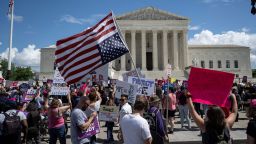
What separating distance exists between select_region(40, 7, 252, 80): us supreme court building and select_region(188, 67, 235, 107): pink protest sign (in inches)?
2431

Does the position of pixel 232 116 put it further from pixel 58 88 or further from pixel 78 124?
pixel 58 88

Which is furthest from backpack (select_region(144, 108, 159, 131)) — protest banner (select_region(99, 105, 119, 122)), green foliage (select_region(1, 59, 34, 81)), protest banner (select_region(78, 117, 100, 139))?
green foliage (select_region(1, 59, 34, 81))

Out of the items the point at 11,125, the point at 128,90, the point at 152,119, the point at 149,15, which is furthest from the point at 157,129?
the point at 149,15

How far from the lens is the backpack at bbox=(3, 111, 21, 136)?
6488 millimetres

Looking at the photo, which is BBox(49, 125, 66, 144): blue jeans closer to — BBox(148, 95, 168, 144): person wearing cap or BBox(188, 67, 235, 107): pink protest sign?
BBox(148, 95, 168, 144): person wearing cap

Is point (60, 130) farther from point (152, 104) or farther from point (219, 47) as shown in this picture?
point (219, 47)

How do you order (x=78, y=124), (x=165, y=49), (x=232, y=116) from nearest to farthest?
1. (x=232, y=116)
2. (x=78, y=124)
3. (x=165, y=49)

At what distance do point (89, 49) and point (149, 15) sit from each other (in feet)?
217

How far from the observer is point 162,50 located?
74125mm

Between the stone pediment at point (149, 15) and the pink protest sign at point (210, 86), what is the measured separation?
67498 millimetres

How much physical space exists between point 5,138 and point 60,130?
168cm

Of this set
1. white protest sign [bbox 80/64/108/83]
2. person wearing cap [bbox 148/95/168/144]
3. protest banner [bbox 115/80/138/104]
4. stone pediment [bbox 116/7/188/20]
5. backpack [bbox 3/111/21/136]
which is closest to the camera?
person wearing cap [bbox 148/95/168/144]

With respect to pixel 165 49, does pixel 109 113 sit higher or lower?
lower

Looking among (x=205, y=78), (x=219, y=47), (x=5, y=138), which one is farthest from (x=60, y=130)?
(x=219, y=47)
